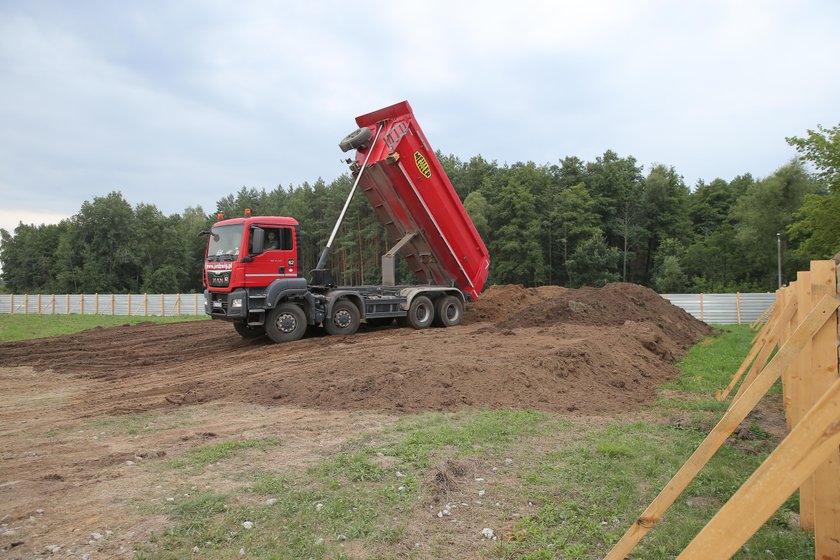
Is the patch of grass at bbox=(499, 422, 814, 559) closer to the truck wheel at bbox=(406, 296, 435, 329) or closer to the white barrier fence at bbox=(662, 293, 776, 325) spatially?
the truck wheel at bbox=(406, 296, 435, 329)

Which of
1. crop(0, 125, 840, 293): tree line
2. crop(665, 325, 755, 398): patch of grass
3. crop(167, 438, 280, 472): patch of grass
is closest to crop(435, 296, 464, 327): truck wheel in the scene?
crop(665, 325, 755, 398): patch of grass

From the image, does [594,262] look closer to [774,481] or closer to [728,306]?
[728,306]

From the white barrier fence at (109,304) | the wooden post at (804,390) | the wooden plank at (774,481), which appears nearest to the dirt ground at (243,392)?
the wooden post at (804,390)

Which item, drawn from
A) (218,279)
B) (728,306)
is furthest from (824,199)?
(218,279)

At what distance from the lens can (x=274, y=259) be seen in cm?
1298

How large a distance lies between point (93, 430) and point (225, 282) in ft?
20.6

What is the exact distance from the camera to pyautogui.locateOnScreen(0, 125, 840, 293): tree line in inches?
1713

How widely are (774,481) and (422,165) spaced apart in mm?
12989

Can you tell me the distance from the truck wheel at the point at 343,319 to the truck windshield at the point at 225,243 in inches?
109

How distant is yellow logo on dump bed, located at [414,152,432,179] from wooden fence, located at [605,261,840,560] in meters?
10.3

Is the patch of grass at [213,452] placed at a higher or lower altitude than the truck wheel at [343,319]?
lower

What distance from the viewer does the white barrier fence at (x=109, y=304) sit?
30641mm

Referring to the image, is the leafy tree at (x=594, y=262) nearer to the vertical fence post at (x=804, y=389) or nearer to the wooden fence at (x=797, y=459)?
the vertical fence post at (x=804, y=389)

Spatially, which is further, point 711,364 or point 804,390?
point 711,364
